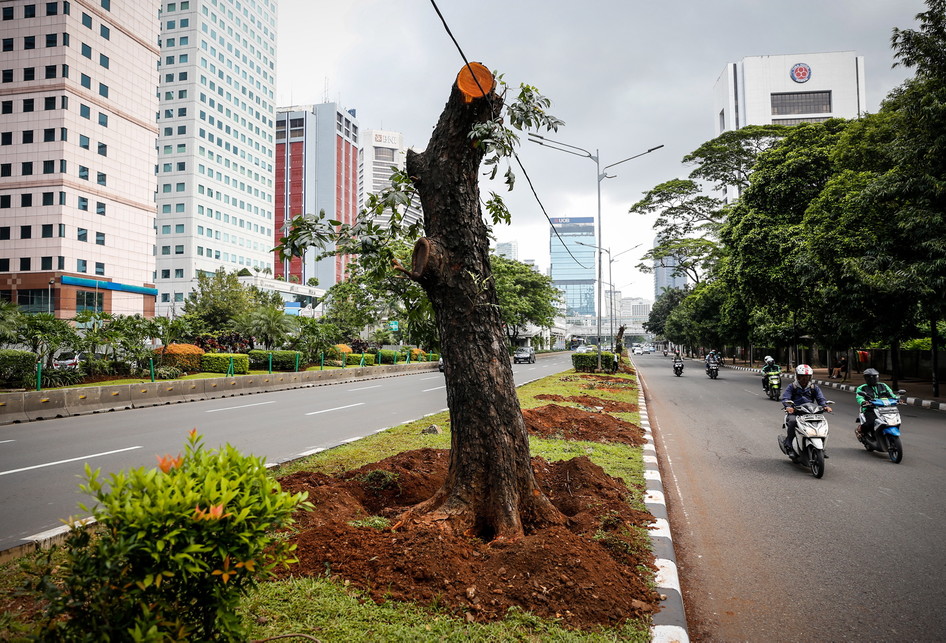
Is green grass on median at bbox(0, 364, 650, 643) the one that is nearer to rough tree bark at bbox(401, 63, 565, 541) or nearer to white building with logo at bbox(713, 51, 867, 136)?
rough tree bark at bbox(401, 63, 565, 541)

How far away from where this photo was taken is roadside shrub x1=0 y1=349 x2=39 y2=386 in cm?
1312

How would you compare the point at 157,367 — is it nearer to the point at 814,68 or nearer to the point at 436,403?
the point at 436,403

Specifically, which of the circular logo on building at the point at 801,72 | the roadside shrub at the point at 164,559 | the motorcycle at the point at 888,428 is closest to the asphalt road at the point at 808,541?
the motorcycle at the point at 888,428

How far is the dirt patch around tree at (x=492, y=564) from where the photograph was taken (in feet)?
9.91

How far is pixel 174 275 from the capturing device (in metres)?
69.4

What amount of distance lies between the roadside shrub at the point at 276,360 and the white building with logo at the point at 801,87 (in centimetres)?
6627

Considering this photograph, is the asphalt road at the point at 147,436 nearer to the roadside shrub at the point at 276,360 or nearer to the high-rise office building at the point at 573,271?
the roadside shrub at the point at 276,360

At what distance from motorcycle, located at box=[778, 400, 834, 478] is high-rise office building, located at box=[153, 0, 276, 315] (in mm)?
67921

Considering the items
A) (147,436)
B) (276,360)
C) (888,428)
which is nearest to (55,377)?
(147,436)

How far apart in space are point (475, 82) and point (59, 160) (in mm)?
50421

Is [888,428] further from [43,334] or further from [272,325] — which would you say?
[272,325]

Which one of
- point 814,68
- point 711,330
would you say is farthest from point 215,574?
point 814,68

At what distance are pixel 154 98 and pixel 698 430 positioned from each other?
57.4 m

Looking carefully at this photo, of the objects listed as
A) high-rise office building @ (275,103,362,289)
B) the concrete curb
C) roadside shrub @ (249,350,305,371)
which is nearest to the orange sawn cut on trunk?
the concrete curb
